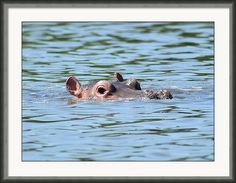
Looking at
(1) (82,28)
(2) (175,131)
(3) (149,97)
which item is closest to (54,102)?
(3) (149,97)

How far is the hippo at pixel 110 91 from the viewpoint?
21.2 m

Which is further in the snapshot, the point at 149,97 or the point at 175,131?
the point at 149,97

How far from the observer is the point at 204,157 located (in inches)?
680

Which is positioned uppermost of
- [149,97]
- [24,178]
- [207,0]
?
[207,0]

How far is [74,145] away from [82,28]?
12.9 m

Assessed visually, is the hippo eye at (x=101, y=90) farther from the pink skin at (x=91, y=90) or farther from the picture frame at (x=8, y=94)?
the picture frame at (x=8, y=94)

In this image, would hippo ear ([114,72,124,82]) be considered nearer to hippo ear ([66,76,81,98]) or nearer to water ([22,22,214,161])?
hippo ear ([66,76,81,98])

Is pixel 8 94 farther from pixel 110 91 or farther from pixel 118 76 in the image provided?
pixel 118 76

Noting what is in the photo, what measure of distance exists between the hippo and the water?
0.63ft

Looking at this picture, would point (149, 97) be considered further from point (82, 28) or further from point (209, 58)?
point (82, 28)

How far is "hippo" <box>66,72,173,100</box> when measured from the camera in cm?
2123

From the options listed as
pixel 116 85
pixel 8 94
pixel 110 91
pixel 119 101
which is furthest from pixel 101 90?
pixel 8 94

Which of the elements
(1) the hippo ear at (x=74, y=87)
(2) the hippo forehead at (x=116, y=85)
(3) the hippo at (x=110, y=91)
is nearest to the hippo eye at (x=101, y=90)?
(3) the hippo at (x=110, y=91)

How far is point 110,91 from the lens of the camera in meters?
21.6
